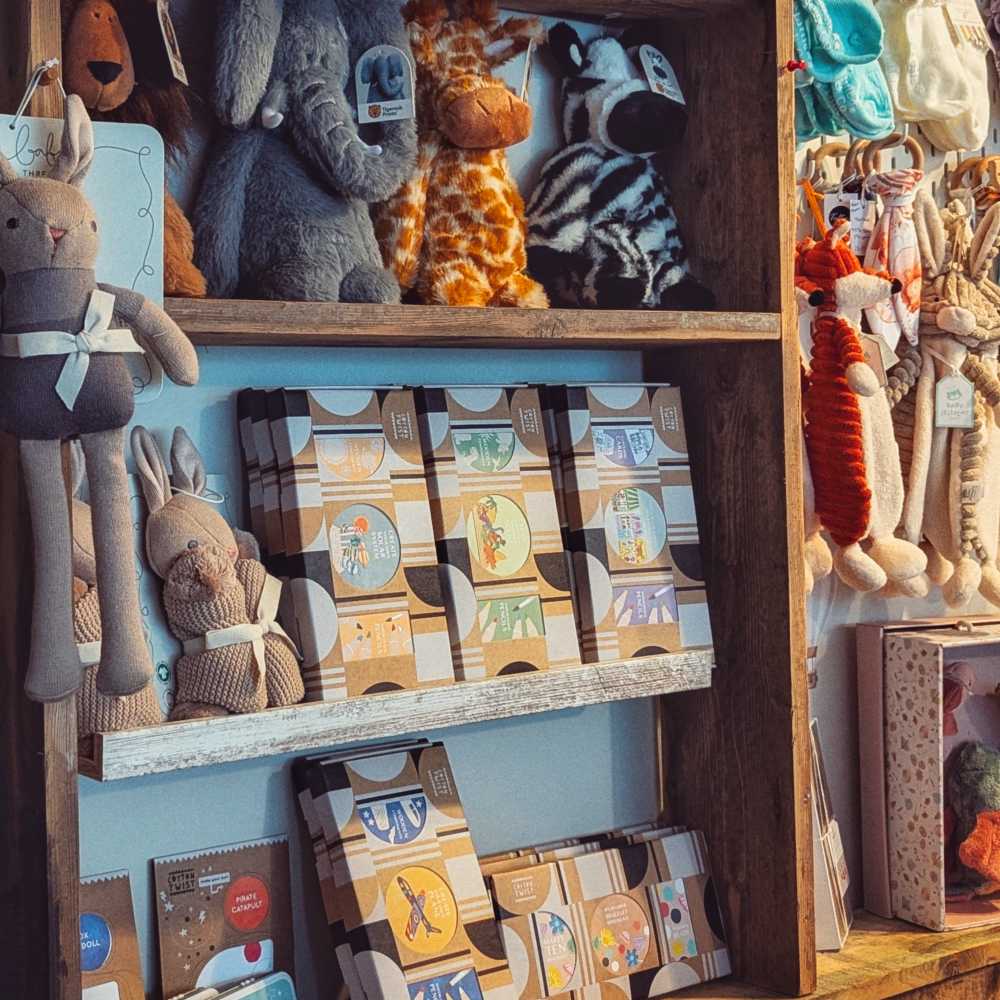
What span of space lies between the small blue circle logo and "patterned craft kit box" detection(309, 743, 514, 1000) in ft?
0.81

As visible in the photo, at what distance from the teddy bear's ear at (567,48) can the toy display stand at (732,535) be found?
1.1 inches

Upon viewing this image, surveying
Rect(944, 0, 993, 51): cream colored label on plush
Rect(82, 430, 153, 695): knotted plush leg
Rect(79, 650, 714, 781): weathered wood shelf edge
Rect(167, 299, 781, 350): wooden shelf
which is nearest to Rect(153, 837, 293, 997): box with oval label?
Rect(79, 650, 714, 781): weathered wood shelf edge

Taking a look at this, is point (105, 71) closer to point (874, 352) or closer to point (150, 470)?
point (150, 470)

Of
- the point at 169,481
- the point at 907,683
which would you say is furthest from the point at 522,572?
the point at 907,683

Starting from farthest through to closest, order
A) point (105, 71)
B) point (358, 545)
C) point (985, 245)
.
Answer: point (985, 245)
point (358, 545)
point (105, 71)

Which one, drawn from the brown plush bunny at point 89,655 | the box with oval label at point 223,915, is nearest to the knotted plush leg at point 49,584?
the brown plush bunny at point 89,655

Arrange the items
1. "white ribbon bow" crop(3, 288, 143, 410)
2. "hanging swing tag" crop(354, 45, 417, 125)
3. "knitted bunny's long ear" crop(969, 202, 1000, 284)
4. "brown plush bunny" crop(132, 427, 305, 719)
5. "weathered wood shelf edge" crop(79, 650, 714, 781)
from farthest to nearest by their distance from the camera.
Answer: "knitted bunny's long ear" crop(969, 202, 1000, 284)
"hanging swing tag" crop(354, 45, 417, 125)
"brown plush bunny" crop(132, 427, 305, 719)
"weathered wood shelf edge" crop(79, 650, 714, 781)
"white ribbon bow" crop(3, 288, 143, 410)

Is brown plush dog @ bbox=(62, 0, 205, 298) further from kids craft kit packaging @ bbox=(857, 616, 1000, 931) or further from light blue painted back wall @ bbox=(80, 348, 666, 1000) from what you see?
kids craft kit packaging @ bbox=(857, 616, 1000, 931)

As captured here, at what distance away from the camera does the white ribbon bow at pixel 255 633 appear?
1394 millimetres

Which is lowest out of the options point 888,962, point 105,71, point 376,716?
point 888,962

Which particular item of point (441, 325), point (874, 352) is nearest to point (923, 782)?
point (874, 352)

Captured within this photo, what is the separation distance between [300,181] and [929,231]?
1.03m

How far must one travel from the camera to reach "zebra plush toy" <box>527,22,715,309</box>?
171 cm

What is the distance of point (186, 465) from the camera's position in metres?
1.49
